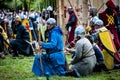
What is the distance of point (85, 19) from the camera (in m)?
11.9

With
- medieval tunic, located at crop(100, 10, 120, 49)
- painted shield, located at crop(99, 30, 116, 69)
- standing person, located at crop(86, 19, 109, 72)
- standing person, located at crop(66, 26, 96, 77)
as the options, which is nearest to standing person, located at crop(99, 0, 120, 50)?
medieval tunic, located at crop(100, 10, 120, 49)

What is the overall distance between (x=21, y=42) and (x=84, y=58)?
548cm

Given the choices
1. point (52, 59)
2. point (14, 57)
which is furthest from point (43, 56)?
point (14, 57)

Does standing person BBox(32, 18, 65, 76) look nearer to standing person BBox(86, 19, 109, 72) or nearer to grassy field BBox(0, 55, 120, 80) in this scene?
grassy field BBox(0, 55, 120, 80)

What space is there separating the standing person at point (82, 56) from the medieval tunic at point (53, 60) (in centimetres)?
33

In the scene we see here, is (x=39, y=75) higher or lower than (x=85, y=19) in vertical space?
lower

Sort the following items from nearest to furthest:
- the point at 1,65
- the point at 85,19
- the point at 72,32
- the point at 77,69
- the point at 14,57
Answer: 1. the point at 77,69
2. the point at 85,19
3. the point at 1,65
4. the point at 14,57
5. the point at 72,32

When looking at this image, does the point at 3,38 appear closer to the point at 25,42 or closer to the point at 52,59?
the point at 25,42

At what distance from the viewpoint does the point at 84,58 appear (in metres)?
10.6

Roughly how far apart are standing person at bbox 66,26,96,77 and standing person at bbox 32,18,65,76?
13.4 inches

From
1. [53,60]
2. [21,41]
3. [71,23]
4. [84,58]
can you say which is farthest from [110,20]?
[21,41]

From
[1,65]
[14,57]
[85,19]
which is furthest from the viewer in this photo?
[14,57]

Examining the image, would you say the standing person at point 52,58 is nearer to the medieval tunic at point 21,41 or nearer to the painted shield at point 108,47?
the painted shield at point 108,47

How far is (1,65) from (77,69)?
3380 millimetres
